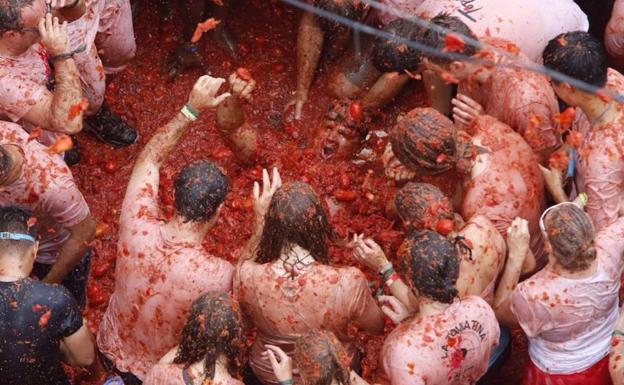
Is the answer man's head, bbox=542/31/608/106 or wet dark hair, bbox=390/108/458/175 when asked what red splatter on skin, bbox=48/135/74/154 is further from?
man's head, bbox=542/31/608/106

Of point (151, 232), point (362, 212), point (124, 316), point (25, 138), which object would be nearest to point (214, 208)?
point (151, 232)

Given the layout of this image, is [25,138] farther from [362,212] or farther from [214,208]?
[362,212]

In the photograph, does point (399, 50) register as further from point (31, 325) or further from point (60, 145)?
point (31, 325)

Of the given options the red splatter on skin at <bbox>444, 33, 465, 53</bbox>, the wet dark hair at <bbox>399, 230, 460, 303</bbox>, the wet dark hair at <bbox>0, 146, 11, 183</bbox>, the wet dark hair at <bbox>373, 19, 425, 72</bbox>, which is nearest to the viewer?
the wet dark hair at <bbox>399, 230, 460, 303</bbox>

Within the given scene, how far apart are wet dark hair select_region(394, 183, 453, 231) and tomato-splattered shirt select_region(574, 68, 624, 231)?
85cm

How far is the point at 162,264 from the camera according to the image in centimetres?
470

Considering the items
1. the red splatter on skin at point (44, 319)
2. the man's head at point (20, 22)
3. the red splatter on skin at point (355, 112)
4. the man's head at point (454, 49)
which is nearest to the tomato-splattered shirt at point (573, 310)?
the man's head at point (454, 49)

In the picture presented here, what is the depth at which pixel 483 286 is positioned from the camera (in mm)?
4824

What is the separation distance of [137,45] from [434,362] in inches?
165

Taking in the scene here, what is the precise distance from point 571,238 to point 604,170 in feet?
2.57

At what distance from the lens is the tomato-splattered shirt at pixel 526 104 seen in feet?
17.7

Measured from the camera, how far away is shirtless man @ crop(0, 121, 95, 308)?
4.98m

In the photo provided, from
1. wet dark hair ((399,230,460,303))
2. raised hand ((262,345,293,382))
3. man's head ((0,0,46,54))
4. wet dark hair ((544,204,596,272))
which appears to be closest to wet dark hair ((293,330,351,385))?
raised hand ((262,345,293,382))

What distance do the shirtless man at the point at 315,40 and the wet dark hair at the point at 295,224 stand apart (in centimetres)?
220
